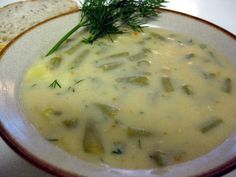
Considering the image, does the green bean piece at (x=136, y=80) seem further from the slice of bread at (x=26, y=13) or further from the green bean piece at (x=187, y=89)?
the slice of bread at (x=26, y=13)

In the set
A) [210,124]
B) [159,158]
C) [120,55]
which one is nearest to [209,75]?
[210,124]

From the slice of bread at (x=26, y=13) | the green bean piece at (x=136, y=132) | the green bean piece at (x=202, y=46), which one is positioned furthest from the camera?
the slice of bread at (x=26, y=13)

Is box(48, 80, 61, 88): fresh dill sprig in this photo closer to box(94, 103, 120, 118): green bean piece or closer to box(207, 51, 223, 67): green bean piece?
box(94, 103, 120, 118): green bean piece

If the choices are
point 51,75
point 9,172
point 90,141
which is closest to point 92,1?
point 51,75

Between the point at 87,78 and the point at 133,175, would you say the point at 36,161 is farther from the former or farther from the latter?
the point at 87,78

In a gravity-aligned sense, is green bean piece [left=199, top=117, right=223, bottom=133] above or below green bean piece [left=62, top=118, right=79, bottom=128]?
below

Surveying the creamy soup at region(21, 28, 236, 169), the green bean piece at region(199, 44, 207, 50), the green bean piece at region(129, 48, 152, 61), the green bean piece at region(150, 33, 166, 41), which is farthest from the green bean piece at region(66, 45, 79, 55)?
the green bean piece at region(199, 44, 207, 50)

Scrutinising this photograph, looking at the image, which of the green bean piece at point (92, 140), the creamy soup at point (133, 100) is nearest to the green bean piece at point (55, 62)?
the creamy soup at point (133, 100)

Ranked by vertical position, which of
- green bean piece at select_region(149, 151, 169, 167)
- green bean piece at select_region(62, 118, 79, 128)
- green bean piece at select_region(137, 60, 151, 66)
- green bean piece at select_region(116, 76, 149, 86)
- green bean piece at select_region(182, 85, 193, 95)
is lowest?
green bean piece at select_region(149, 151, 169, 167)
